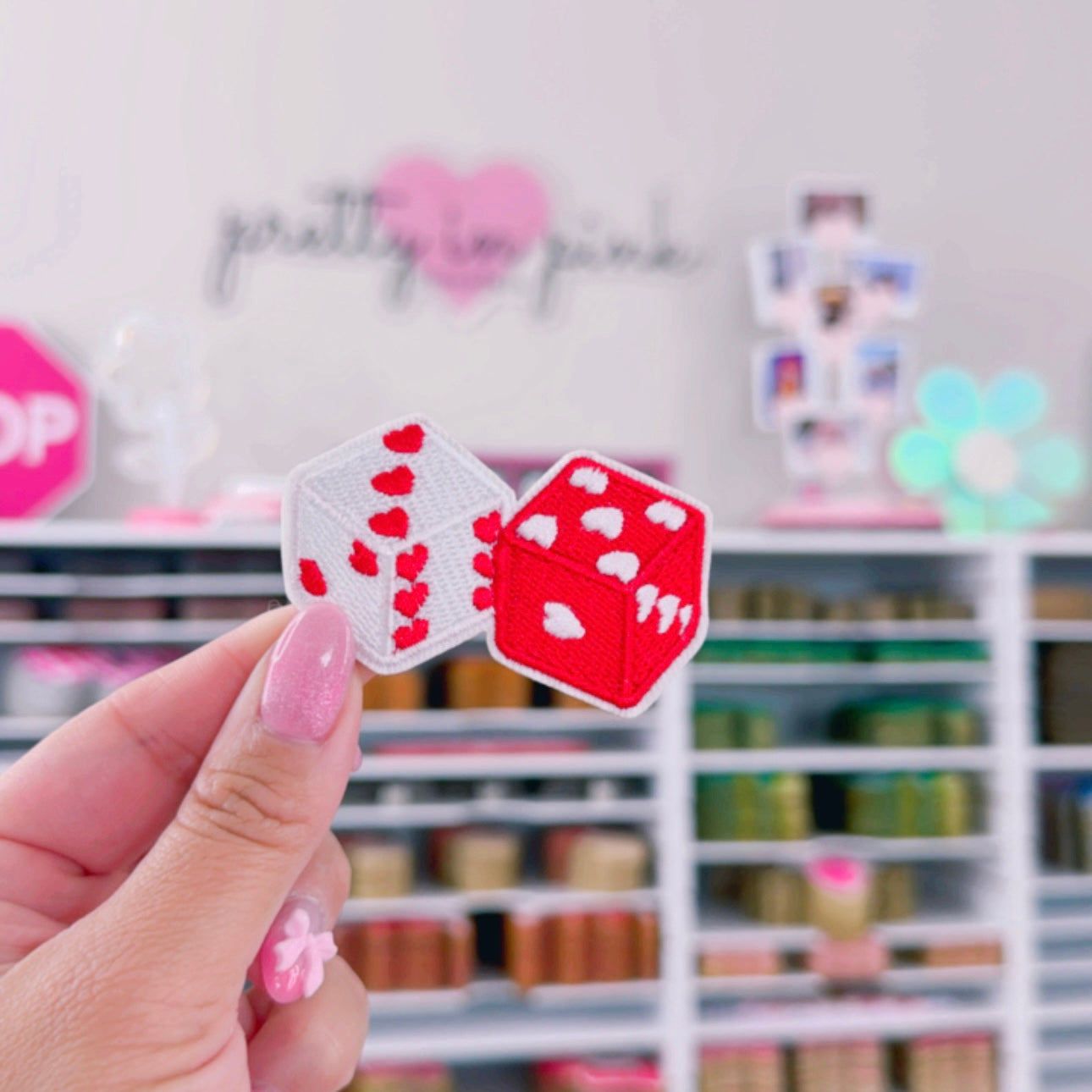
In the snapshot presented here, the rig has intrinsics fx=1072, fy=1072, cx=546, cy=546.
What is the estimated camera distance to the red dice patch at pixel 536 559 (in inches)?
23.8

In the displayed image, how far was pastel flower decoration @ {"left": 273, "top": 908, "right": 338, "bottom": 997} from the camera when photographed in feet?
2.10

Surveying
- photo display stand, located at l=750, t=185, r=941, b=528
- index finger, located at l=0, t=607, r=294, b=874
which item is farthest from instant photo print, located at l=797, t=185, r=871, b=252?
index finger, located at l=0, t=607, r=294, b=874

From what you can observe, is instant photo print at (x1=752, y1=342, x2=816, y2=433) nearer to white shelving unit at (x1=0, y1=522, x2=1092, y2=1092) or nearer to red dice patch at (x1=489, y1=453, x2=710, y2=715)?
white shelving unit at (x1=0, y1=522, x2=1092, y2=1092)

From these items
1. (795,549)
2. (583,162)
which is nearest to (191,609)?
(795,549)

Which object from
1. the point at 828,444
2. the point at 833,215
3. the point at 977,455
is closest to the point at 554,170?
the point at 833,215

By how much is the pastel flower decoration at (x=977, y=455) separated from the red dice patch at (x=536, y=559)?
1814mm

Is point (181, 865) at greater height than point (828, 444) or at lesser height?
lesser

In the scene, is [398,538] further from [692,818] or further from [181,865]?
[692,818]

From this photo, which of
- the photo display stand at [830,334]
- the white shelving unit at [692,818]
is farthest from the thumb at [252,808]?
the photo display stand at [830,334]

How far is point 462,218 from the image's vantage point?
236 centimetres

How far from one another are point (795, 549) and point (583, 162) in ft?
3.30

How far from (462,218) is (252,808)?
2.02m

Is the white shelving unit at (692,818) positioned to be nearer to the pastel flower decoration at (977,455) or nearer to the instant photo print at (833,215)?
the pastel flower decoration at (977,455)

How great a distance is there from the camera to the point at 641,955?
1980 millimetres
